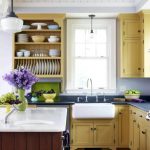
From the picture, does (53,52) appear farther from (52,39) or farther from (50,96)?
(50,96)

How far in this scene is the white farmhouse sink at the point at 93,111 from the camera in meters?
5.07

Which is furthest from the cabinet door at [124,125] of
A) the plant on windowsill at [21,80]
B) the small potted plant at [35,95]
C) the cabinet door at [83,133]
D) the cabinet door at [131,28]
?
the plant on windowsill at [21,80]

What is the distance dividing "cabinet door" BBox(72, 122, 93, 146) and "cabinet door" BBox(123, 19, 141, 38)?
1789 millimetres

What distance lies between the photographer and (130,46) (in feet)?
18.4

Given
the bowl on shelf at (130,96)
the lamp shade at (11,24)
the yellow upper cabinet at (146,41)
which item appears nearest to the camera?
the lamp shade at (11,24)

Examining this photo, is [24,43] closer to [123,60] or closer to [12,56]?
[12,56]

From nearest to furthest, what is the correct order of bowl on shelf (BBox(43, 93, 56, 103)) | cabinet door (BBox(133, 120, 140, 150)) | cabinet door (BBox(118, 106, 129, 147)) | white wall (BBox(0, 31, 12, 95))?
cabinet door (BBox(133, 120, 140, 150)) < cabinet door (BBox(118, 106, 129, 147)) < bowl on shelf (BBox(43, 93, 56, 103)) < white wall (BBox(0, 31, 12, 95))

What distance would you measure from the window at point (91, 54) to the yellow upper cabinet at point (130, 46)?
347 millimetres

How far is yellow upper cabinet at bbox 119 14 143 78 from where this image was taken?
559 cm

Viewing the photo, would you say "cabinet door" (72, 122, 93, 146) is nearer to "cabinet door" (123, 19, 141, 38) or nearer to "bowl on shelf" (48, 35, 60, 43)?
"bowl on shelf" (48, 35, 60, 43)

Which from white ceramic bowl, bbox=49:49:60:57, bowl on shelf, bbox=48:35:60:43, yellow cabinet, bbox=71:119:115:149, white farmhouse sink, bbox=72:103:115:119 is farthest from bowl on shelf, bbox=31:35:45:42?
yellow cabinet, bbox=71:119:115:149

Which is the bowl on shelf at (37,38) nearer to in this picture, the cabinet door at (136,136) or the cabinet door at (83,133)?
the cabinet door at (83,133)

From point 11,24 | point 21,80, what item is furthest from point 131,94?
point 11,24

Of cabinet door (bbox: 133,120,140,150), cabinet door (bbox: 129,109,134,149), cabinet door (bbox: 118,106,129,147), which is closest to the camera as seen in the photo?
cabinet door (bbox: 133,120,140,150)
